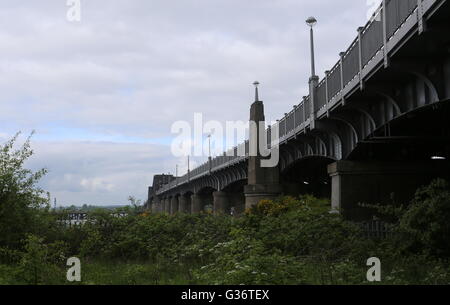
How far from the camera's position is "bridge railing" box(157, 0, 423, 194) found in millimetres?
13821

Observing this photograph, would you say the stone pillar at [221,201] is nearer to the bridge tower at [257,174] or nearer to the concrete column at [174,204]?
the bridge tower at [257,174]

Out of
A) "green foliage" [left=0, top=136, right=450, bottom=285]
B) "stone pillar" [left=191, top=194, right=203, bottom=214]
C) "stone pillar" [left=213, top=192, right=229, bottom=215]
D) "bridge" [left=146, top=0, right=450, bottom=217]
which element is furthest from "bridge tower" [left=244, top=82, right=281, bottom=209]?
"stone pillar" [left=191, top=194, right=203, bottom=214]

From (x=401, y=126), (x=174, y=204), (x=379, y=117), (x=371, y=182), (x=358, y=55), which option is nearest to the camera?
(x=358, y=55)

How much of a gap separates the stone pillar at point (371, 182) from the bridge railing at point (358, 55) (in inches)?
132

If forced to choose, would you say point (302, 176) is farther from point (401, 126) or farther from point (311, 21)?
point (401, 126)

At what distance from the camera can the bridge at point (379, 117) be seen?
Answer: 1331 centimetres

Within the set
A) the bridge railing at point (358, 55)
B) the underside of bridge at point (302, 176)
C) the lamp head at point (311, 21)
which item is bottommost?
the underside of bridge at point (302, 176)

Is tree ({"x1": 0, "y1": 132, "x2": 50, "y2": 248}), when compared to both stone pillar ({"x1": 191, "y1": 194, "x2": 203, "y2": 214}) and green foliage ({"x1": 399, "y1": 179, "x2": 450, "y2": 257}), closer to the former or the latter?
green foliage ({"x1": 399, "y1": 179, "x2": 450, "y2": 257})

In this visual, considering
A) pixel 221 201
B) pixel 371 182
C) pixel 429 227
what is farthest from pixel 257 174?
pixel 221 201

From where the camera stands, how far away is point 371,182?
2478cm

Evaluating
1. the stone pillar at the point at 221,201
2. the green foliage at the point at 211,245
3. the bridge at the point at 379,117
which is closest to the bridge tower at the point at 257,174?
the bridge at the point at 379,117

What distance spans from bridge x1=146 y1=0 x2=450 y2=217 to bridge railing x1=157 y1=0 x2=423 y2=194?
32 mm

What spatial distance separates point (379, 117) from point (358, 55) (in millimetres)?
2695
